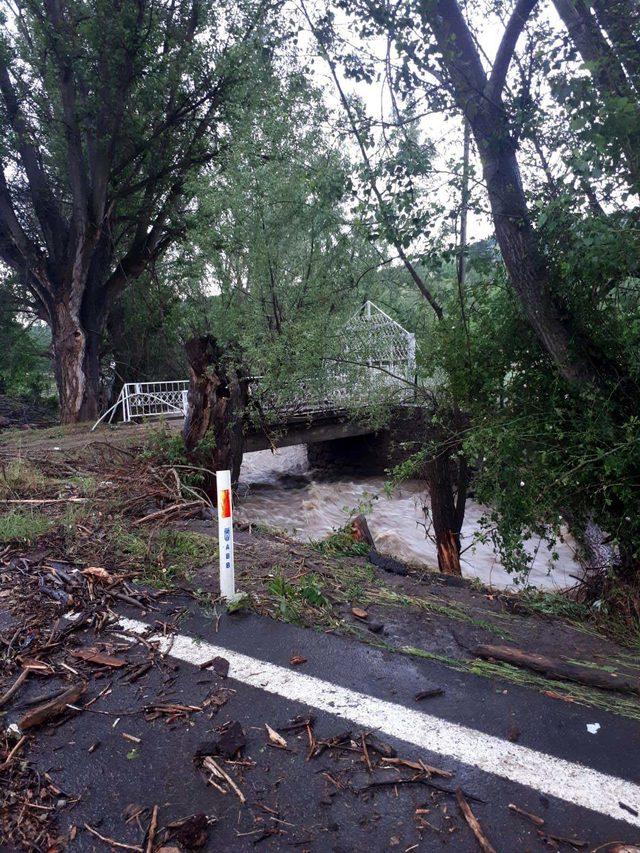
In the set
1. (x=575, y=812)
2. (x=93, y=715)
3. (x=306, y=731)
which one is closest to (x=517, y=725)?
(x=575, y=812)

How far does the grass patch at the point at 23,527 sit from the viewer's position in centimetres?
568

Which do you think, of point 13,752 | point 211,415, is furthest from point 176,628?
point 211,415

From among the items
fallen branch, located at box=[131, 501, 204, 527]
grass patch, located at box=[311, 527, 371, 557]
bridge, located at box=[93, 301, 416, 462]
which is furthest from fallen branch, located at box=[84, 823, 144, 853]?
bridge, located at box=[93, 301, 416, 462]

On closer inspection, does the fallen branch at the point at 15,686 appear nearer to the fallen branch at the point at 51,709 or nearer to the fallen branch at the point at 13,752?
the fallen branch at the point at 51,709

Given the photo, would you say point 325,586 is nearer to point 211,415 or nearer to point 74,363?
point 211,415

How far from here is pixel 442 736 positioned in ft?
9.82

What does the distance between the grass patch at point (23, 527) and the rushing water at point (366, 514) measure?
13.1 feet

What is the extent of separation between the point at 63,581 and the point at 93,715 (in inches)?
67.4

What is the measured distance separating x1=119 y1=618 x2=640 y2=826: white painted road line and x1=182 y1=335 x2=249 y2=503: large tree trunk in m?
5.89

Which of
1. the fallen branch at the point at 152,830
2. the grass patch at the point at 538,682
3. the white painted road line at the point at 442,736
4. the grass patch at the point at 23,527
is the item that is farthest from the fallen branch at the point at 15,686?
the grass patch at the point at 23,527

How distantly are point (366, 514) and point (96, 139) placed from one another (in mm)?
11430

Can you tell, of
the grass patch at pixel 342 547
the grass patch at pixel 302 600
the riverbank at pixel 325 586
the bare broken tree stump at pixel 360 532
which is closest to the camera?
the riverbank at pixel 325 586

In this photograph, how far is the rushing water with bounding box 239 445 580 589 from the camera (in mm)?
11125

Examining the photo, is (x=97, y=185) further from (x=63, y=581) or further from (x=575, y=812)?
(x=575, y=812)
